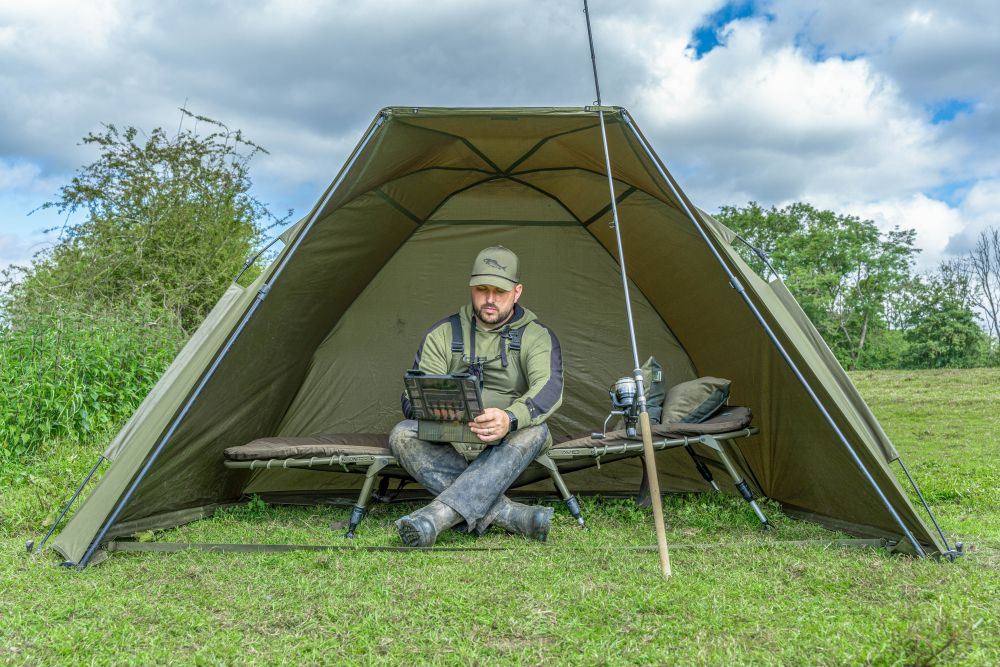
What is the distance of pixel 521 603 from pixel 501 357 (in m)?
1.63

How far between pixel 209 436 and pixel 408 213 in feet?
5.60

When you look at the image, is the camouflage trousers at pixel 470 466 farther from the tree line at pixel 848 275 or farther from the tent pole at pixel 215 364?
the tree line at pixel 848 275

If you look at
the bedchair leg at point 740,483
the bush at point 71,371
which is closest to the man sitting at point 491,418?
the bedchair leg at point 740,483

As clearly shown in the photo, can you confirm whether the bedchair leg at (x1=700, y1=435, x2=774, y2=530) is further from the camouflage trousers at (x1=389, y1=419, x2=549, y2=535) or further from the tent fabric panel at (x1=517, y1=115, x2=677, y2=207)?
the tent fabric panel at (x1=517, y1=115, x2=677, y2=207)

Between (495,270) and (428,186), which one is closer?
(495,270)

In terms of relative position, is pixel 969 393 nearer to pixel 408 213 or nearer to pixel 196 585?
pixel 408 213

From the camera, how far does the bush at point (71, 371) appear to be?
5.31m

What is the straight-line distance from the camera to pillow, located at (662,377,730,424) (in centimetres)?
409

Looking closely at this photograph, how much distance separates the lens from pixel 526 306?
507 cm

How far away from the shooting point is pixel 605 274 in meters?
5.07

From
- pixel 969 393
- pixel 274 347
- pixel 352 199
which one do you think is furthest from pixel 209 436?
pixel 969 393

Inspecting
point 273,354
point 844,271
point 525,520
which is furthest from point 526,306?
point 844,271

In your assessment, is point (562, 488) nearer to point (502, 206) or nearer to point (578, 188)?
point (578, 188)

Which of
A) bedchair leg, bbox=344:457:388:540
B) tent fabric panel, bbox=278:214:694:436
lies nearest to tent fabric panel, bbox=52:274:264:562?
bedchair leg, bbox=344:457:388:540
